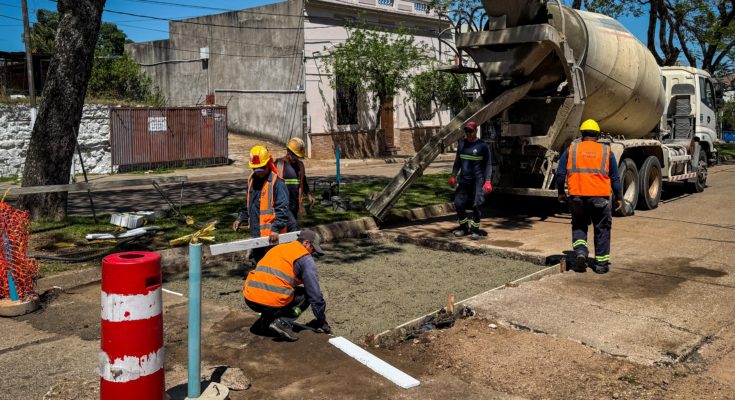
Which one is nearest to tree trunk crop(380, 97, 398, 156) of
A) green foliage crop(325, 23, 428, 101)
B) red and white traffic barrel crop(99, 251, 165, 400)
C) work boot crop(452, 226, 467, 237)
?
green foliage crop(325, 23, 428, 101)

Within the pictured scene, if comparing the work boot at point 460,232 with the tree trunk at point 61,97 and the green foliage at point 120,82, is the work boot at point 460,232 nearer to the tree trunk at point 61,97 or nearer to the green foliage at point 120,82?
the tree trunk at point 61,97

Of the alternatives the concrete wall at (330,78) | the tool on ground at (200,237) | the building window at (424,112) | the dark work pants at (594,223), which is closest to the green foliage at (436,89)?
the concrete wall at (330,78)

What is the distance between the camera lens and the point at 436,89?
94.1ft

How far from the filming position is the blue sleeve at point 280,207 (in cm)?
652

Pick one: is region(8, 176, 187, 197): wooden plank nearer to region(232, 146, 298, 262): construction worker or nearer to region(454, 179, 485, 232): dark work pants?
region(232, 146, 298, 262): construction worker

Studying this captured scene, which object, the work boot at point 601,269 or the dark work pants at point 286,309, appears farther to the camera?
the work boot at point 601,269

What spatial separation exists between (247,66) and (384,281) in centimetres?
2249

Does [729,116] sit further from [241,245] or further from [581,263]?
[241,245]

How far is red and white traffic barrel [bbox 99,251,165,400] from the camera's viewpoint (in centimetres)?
347

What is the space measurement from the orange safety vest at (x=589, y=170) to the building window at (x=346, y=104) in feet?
65.4

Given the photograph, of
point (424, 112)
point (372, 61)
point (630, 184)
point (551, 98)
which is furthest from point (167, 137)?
point (630, 184)

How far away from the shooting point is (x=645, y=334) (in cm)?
545

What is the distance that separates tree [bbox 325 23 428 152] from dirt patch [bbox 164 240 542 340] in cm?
1735

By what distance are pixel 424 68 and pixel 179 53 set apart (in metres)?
11.8
